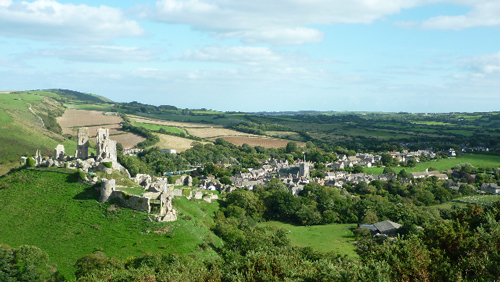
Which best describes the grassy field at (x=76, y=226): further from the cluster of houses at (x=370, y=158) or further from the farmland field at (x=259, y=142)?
the farmland field at (x=259, y=142)

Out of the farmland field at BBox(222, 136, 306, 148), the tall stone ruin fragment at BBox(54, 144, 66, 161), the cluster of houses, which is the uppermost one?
the tall stone ruin fragment at BBox(54, 144, 66, 161)

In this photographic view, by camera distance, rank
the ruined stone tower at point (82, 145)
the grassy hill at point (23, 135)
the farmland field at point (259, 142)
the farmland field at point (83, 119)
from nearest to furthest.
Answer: the ruined stone tower at point (82, 145) → the grassy hill at point (23, 135) → the farmland field at point (83, 119) → the farmland field at point (259, 142)

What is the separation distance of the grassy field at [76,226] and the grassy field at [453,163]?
91.7 meters

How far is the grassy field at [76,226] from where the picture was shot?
36.8 meters

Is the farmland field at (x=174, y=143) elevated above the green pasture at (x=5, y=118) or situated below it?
below

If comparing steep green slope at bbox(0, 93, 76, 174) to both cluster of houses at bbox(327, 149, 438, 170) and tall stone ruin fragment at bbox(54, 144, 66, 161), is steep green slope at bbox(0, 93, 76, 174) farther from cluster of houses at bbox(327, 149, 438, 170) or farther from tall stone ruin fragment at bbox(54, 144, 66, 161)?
cluster of houses at bbox(327, 149, 438, 170)

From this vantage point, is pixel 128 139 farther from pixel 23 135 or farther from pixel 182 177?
pixel 182 177

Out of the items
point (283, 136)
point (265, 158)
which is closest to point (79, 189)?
point (265, 158)

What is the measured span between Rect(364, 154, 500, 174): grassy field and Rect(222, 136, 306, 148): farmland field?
47.5 meters

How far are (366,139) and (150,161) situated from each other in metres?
123

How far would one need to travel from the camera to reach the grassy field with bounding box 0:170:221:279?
36750 mm

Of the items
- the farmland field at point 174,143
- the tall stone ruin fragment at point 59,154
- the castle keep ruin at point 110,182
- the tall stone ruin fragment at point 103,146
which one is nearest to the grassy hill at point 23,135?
the tall stone ruin fragment at point 59,154

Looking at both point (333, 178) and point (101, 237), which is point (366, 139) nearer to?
point (333, 178)

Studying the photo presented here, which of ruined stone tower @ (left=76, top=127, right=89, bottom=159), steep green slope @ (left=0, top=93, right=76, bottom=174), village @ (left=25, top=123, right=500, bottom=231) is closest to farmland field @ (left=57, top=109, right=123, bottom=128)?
steep green slope @ (left=0, top=93, right=76, bottom=174)
